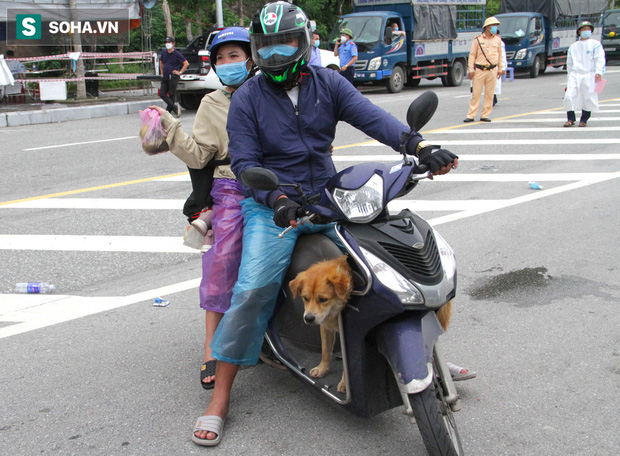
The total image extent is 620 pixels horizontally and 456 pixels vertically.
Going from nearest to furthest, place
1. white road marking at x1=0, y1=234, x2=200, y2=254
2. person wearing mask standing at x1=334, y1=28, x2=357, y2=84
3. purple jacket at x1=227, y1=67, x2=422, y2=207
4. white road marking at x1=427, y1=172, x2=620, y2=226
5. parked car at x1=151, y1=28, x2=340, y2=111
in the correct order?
purple jacket at x1=227, y1=67, x2=422, y2=207 → white road marking at x1=0, y1=234, x2=200, y2=254 → white road marking at x1=427, y1=172, x2=620, y2=226 → parked car at x1=151, y1=28, x2=340, y2=111 → person wearing mask standing at x1=334, y1=28, x2=357, y2=84

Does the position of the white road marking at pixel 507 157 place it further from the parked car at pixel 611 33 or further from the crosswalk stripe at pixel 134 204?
the parked car at pixel 611 33

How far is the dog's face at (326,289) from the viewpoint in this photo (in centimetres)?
268

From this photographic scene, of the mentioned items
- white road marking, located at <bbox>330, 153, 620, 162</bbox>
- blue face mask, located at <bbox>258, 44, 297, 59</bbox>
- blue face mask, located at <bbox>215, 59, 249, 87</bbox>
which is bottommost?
white road marking, located at <bbox>330, 153, 620, 162</bbox>

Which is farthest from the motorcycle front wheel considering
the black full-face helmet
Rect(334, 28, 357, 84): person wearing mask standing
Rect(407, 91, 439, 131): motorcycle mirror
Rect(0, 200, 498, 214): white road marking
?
Rect(334, 28, 357, 84): person wearing mask standing

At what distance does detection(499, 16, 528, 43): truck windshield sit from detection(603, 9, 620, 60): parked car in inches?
295

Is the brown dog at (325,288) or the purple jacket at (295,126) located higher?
the purple jacket at (295,126)

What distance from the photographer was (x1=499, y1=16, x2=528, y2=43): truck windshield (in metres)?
24.9

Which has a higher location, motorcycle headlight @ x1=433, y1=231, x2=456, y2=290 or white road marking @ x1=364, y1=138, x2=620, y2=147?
motorcycle headlight @ x1=433, y1=231, x2=456, y2=290

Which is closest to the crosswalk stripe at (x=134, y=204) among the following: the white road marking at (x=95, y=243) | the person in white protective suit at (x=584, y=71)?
the white road marking at (x=95, y=243)

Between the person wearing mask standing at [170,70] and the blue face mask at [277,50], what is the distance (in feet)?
43.6

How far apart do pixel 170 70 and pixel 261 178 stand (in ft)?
46.1

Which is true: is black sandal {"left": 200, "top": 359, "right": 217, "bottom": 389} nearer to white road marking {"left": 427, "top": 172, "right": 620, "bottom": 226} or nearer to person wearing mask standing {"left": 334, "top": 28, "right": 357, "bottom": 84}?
white road marking {"left": 427, "top": 172, "right": 620, "bottom": 226}

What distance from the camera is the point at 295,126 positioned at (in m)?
3.19

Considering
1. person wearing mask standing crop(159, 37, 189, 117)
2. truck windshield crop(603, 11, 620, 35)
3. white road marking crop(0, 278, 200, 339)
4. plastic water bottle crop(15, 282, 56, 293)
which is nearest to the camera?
white road marking crop(0, 278, 200, 339)
